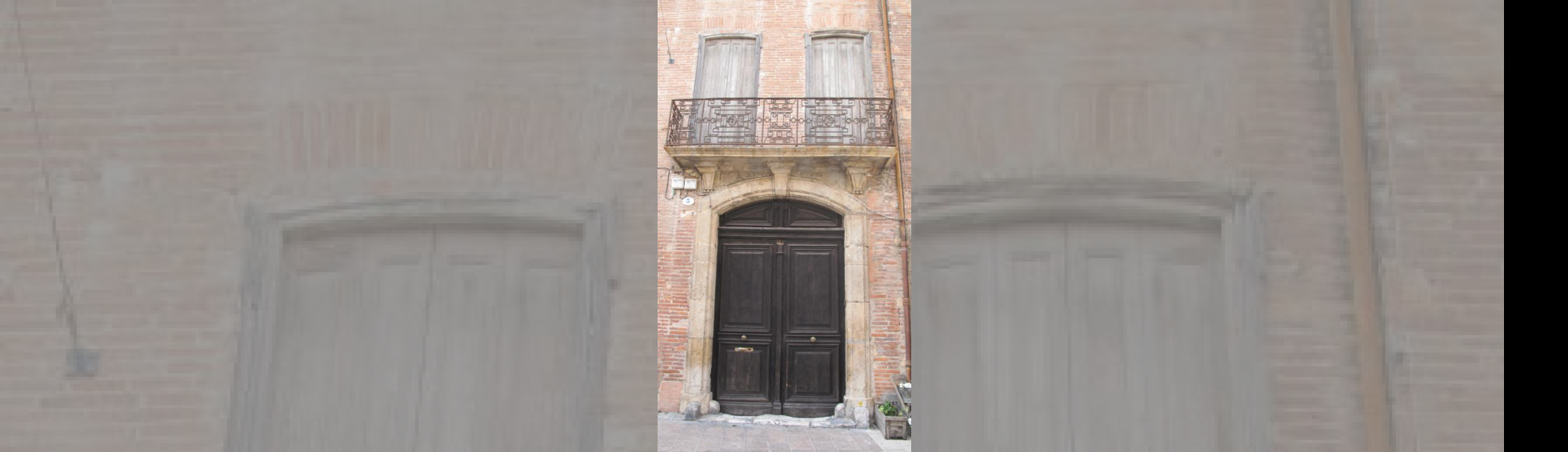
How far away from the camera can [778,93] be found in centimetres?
786

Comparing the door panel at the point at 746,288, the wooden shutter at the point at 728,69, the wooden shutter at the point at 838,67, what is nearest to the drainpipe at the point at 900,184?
the wooden shutter at the point at 838,67

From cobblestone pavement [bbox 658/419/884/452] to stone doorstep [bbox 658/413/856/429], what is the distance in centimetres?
11

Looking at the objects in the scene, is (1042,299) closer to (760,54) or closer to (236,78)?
(236,78)

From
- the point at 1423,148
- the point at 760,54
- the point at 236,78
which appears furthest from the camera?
the point at 760,54

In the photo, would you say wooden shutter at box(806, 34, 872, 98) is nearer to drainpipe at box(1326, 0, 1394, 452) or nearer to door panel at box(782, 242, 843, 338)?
door panel at box(782, 242, 843, 338)

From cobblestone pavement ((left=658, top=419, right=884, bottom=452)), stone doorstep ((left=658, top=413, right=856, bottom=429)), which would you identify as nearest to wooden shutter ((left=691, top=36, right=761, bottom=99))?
stone doorstep ((left=658, top=413, right=856, bottom=429))

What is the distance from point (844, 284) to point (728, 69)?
2.99 m

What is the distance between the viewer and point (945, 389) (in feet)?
6.15

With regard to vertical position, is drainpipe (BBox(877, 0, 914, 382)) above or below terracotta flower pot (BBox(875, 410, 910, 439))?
above

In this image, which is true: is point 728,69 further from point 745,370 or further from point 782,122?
point 745,370

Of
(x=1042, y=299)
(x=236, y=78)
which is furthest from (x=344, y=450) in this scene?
(x=1042, y=299)

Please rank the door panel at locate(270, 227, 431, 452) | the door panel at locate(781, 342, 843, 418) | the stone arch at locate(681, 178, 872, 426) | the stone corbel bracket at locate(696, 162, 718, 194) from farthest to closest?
1. the stone corbel bracket at locate(696, 162, 718, 194)
2. the door panel at locate(781, 342, 843, 418)
3. the stone arch at locate(681, 178, 872, 426)
4. the door panel at locate(270, 227, 431, 452)

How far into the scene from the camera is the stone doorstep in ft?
22.2
